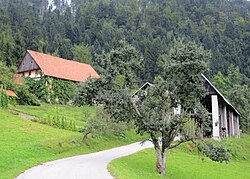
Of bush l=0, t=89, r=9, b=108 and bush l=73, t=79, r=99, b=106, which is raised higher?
bush l=73, t=79, r=99, b=106

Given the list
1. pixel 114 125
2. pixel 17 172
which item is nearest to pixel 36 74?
pixel 114 125

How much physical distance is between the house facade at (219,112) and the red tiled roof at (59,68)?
1900cm

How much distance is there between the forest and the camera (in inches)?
3442

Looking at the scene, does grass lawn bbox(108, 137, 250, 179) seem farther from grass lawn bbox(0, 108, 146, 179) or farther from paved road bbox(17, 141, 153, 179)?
grass lawn bbox(0, 108, 146, 179)

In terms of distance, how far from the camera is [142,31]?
11519 cm

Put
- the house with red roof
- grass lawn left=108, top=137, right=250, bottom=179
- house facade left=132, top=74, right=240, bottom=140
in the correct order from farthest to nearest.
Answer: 1. the house with red roof
2. house facade left=132, top=74, right=240, bottom=140
3. grass lawn left=108, top=137, right=250, bottom=179

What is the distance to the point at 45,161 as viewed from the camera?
Answer: 19.8m

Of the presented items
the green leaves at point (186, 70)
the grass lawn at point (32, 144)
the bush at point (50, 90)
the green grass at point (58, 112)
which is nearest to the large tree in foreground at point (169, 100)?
the green leaves at point (186, 70)

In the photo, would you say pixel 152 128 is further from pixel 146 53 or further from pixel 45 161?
pixel 146 53

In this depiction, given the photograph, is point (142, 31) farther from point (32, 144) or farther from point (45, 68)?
point (32, 144)

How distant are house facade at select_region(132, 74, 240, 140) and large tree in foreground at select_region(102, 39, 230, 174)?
14.8m

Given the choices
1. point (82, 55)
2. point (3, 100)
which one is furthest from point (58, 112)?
point (82, 55)

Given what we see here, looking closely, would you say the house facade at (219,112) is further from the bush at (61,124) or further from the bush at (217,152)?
the bush at (217,152)

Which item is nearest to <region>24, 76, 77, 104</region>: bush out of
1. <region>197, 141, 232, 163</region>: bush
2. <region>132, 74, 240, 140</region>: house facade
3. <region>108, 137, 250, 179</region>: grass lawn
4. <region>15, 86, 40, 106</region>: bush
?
<region>15, 86, 40, 106</region>: bush
